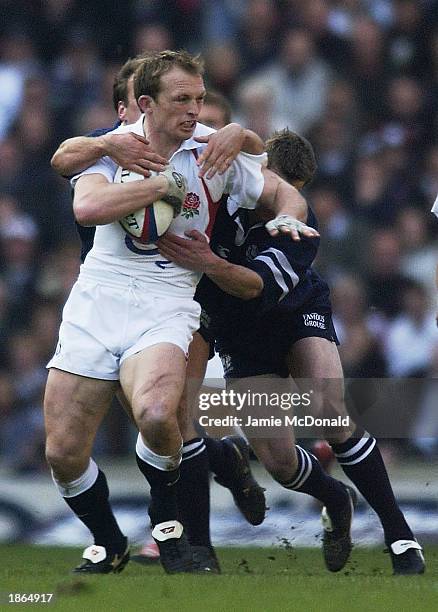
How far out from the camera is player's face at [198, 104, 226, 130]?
20.5ft

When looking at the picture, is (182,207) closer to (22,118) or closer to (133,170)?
(133,170)

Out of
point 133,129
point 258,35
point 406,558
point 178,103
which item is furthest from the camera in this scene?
point 258,35

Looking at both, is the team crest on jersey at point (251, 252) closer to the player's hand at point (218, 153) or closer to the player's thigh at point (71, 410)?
the player's hand at point (218, 153)

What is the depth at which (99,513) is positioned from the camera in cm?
535

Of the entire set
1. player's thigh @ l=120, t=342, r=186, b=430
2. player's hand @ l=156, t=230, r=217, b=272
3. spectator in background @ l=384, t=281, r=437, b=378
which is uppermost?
player's hand @ l=156, t=230, r=217, b=272

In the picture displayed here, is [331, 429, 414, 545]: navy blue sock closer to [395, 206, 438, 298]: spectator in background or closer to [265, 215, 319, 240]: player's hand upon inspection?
[265, 215, 319, 240]: player's hand

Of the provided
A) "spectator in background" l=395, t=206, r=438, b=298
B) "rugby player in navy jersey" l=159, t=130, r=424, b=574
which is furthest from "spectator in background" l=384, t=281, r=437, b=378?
"rugby player in navy jersey" l=159, t=130, r=424, b=574

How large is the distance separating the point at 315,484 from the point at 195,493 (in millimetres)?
685

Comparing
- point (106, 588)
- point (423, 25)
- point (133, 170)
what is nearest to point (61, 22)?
point (423, 25)

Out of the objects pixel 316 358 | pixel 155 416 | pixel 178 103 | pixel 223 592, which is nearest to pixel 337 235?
pixel 316 358

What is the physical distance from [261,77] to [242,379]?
356 cm

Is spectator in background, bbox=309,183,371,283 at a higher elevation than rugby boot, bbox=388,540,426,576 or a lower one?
higher

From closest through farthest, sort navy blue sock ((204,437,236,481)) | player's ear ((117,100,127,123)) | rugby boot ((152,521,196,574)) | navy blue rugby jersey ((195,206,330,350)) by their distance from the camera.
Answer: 1. rugby boot ((152,521,196,574))
2. navy blue rugby jersey ((195,206,330,350))
3. player's ear ((117,100,127,123))
4. navy blue sock ((204,437,236,481))

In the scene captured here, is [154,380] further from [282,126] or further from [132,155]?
[282,126]
